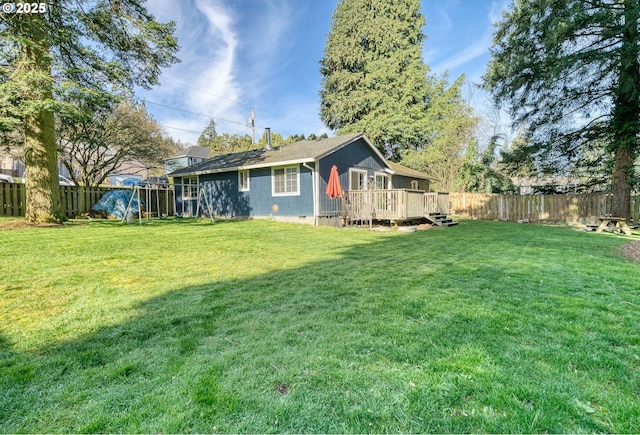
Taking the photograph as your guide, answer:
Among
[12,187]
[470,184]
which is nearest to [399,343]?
[12,187]

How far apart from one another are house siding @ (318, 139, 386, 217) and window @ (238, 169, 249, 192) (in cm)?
377

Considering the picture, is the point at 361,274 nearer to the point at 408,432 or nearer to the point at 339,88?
the point at 408,432

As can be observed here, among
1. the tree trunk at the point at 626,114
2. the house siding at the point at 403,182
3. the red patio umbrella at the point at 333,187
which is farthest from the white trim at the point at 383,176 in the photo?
the tree trunk at the point at 626,114

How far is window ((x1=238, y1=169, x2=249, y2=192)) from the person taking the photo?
14293 millimetres

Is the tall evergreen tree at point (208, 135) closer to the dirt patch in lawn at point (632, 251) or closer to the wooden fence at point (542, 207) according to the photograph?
the wooden fence at point (542, 207)

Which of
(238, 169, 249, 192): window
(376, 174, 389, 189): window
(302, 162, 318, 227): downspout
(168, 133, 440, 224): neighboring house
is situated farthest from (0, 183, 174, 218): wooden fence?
(376, 174, 389, 189): window

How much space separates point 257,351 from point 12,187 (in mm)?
14329

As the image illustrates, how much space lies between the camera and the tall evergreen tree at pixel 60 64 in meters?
7.56

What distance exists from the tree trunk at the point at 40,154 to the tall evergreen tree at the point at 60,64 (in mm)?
21

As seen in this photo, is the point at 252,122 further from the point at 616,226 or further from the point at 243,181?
the point at 616,226

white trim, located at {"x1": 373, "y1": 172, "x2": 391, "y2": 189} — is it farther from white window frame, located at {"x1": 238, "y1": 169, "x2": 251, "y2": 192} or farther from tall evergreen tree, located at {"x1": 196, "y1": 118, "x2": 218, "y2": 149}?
tall evergreen tree, located at {"x1": 196, "y1": 118, "x2": 218, "y2": 149}

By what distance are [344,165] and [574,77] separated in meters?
10.1

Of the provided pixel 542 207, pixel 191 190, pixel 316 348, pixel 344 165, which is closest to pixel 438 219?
pixel 344 165

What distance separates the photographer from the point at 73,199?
13.2 meters
